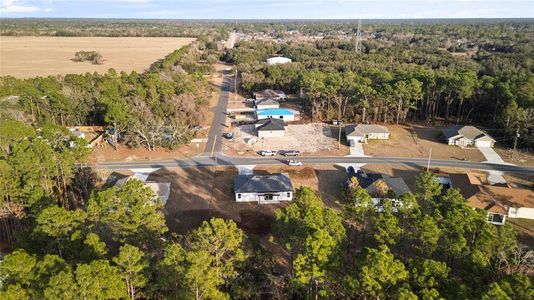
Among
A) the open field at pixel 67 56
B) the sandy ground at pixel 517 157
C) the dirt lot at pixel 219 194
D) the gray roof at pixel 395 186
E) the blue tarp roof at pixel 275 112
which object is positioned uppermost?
the open field at pixel 67 56

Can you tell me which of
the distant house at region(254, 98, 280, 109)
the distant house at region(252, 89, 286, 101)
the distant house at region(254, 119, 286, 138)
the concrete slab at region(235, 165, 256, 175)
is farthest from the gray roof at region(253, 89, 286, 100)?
the concrete slab at region(235, 165, 256, 175)

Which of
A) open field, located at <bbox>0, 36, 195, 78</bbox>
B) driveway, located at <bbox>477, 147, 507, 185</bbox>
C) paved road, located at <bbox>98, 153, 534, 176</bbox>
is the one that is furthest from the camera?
open field, located at <bbox>0, 36, 195, 78</bbox>

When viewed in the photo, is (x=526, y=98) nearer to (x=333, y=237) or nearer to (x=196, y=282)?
(x=333, y=237)

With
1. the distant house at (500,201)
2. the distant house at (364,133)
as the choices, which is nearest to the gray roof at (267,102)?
the distant house at (364,133)

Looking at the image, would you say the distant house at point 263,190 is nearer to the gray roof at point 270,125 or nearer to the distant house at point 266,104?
the gray roof at point 270,125

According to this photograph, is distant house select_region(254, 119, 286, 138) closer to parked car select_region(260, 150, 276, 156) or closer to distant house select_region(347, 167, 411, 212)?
parked car select_region(260, 150, 276, 156)

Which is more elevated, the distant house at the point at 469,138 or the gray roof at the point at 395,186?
the distant house at the point at 469,138

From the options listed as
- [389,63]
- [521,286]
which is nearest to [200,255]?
[521,286]
